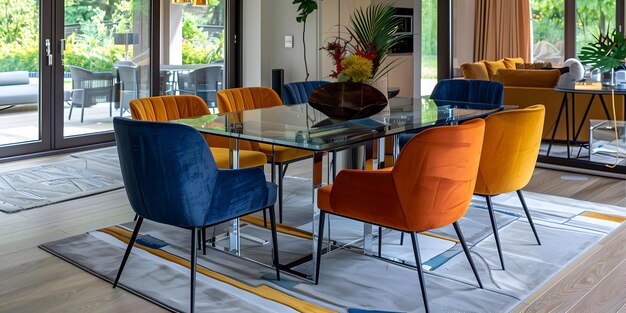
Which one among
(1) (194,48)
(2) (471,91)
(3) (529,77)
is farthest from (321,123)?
(1) (194,48)

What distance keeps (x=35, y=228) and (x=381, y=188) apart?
2.46 meters

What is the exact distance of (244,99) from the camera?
4.95 metres

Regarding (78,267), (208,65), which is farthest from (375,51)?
(208,65)

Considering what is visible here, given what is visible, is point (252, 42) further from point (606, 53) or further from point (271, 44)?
point (606, 53)

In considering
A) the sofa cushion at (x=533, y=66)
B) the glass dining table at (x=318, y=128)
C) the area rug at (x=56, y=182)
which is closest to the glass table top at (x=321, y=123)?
the glass dining table at (x=318, y=128)

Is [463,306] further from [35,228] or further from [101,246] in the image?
[35,228]

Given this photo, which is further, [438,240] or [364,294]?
[438,240]

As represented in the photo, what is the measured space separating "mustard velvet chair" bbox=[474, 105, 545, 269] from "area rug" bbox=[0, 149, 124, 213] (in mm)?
3102

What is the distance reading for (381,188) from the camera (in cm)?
312

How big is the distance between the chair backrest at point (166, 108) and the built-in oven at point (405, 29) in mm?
4225

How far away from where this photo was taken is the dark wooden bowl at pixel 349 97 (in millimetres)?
4355

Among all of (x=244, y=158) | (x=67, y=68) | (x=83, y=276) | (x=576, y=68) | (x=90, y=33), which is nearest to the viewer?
(x=83, y=276)

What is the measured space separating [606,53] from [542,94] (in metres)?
0.66

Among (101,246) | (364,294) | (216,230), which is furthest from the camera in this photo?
(216,230)
